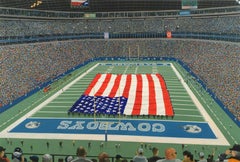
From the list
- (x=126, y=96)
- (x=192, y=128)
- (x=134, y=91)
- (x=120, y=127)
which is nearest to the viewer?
(x=192, y=128)

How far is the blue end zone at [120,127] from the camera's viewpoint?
2545cm

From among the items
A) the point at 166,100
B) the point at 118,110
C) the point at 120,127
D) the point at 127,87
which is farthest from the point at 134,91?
the point at 120,127

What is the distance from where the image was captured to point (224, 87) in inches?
1396

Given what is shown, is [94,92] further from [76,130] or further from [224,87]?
[224,87]

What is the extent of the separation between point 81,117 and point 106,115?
2455 millimetres

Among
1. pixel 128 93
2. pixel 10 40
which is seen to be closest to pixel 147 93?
pixel 128 93

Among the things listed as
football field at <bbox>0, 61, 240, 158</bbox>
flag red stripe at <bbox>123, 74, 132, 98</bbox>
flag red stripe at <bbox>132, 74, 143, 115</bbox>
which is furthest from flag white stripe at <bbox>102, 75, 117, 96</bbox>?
football field at <bbox>0, 61, 240, 158</bbox>

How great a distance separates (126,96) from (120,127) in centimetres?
1024

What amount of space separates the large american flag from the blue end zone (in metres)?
1.67

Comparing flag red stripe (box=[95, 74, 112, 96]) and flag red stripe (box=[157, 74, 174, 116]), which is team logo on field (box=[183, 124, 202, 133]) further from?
flag red stripe (box=[95, 74, 112, 96])

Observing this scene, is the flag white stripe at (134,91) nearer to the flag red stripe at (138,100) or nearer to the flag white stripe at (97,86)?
the flag white stripe at (97,86)

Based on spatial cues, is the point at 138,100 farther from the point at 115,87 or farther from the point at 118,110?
the point at 115,87

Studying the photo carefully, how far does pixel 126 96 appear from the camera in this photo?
3694 centimetres

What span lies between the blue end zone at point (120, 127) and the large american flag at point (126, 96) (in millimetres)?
1672
